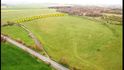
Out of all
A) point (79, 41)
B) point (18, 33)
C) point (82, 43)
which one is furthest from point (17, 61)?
point (18, 33)

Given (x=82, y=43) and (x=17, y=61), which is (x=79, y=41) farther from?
(x=17, y=61)

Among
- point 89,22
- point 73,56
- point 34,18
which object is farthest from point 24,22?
point 73,56

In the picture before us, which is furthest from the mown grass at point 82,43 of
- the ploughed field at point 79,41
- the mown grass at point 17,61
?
the mown grass at point 17,61

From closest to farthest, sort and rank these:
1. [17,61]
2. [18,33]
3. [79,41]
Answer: [17,61]
[79,41]
[18,33]

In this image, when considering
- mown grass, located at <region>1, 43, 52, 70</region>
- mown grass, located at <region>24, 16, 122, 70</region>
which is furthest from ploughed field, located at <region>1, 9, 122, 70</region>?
mown grass, located at <region>1, 43, 52, 70</region>

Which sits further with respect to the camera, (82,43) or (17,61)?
(82,43)

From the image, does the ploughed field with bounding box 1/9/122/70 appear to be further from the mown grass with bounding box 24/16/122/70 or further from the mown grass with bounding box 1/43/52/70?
the mown grass with bounding box 1/43/52/70

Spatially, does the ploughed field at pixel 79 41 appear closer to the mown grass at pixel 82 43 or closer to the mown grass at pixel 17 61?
the mown grass at pixel 82 43
